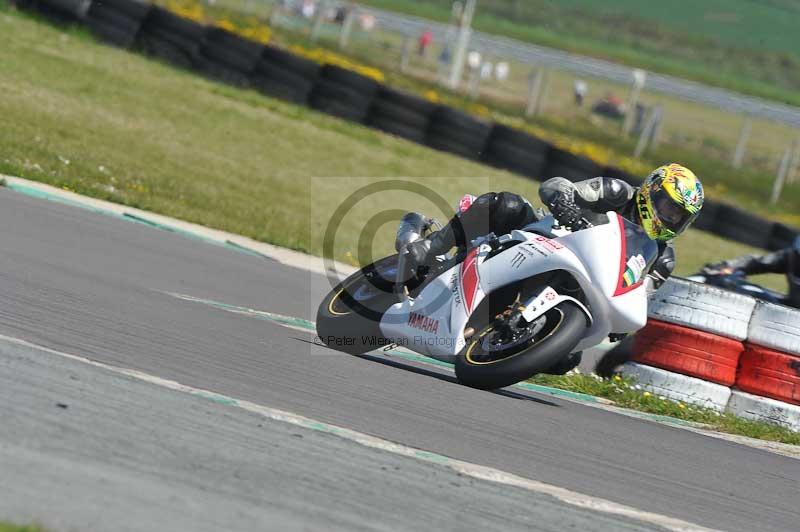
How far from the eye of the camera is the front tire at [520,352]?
6.40m

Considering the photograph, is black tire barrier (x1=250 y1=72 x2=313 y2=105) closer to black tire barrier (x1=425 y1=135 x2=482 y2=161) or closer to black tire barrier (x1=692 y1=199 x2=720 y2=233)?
black tire barrier (x1=425 y1=135 x2=482 y2=161)

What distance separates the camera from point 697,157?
28.5 meters

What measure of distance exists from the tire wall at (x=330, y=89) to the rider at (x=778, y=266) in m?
8.69

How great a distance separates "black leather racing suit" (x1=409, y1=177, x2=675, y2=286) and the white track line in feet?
8.64

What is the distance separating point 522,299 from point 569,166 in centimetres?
1349

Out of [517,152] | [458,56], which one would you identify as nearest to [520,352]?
[517,152]

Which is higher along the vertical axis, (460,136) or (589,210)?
(589,210)

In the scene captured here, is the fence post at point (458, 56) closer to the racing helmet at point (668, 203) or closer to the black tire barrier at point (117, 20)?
the black tire barrier at point (117, 20)

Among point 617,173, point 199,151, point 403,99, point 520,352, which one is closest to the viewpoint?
point 520,352

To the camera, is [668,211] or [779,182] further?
[779,182]

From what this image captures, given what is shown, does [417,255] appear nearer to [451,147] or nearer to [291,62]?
[451,147]

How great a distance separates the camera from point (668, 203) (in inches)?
279

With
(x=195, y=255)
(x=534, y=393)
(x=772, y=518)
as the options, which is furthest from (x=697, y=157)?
(x=772, y=518)

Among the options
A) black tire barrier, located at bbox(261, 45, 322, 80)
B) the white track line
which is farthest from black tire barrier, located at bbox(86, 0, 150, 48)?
the white track line
